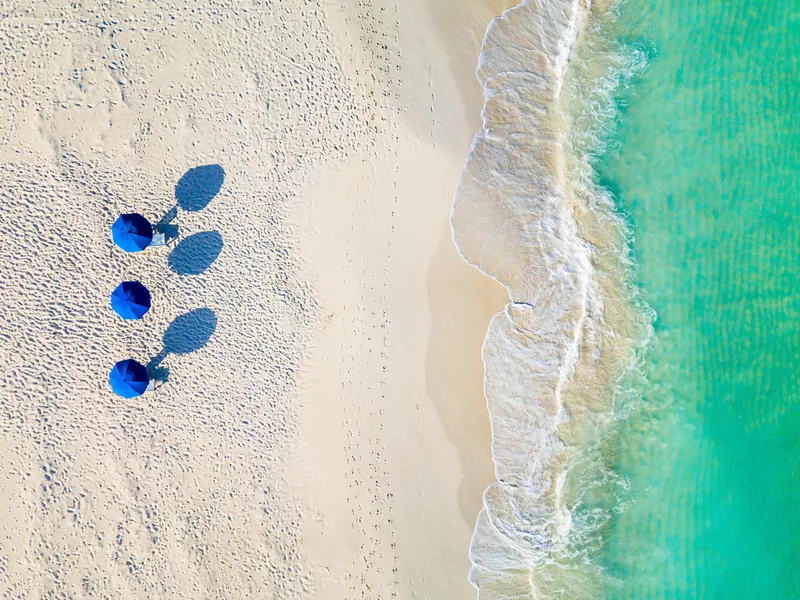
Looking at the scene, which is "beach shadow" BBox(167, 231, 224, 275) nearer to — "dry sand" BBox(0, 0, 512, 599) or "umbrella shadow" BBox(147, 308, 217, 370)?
"dry sand" BBox(0, 0, 512, 599)

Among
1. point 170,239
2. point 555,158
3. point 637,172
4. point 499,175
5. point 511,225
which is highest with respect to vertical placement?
point 637,172

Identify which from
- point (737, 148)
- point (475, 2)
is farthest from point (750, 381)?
point (475, 2)

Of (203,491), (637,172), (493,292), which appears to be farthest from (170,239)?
(637,172)

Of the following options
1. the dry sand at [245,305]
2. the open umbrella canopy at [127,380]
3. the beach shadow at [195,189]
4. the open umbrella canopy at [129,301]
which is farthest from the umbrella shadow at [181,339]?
the beach shadow at [195,189]

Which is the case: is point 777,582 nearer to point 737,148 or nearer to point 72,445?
point 737,148

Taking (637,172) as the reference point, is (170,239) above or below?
below

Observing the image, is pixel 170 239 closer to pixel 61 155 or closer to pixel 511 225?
pixel 61 155

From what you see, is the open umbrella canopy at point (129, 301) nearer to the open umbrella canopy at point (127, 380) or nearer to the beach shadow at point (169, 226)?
the open umbrella canopy at point (127, 380)
